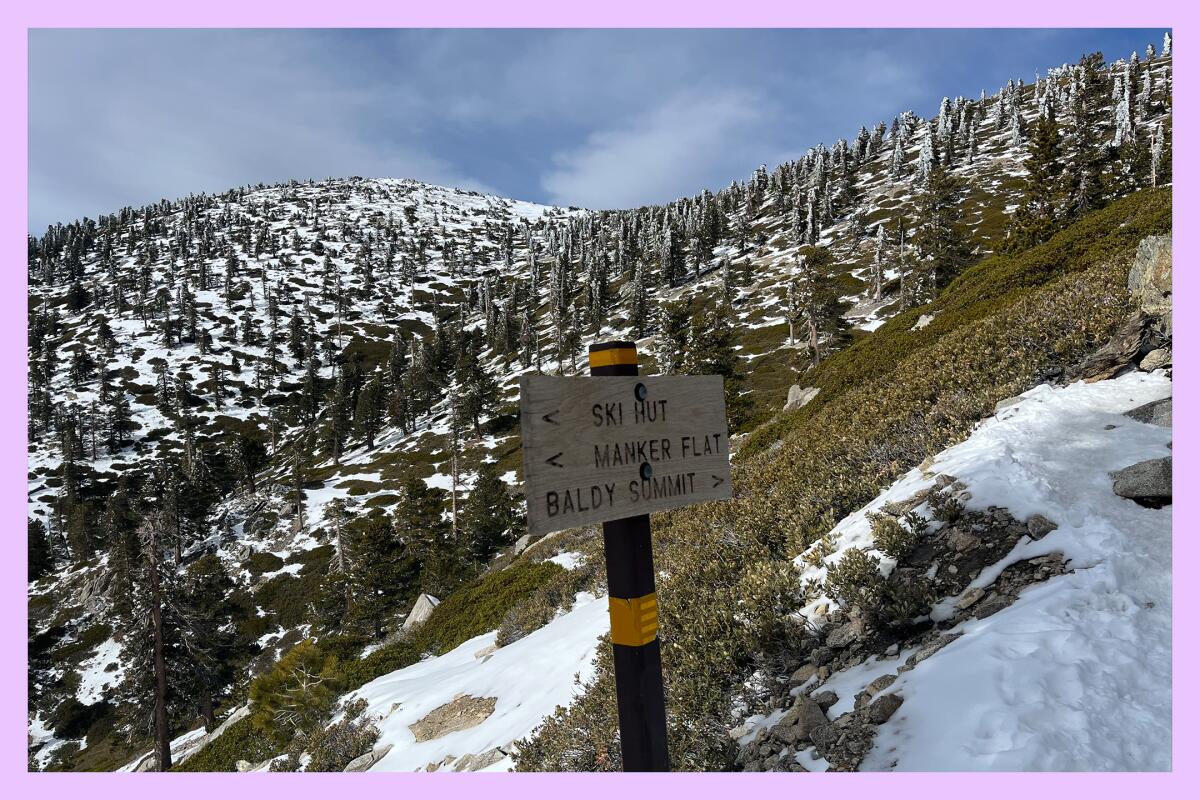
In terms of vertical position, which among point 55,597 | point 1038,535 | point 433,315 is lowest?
point 55,597

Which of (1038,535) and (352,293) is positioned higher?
(352,293)

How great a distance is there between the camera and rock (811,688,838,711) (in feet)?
14.0

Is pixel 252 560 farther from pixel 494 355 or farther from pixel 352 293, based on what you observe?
pixel 352 293

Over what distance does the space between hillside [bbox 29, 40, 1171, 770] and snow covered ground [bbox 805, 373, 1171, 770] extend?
1577mm

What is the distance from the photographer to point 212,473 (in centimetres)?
7581

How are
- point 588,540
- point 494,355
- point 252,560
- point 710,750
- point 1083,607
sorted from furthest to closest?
point 494,355 < point 252,560 < point 588,540 < point 710,750 < point 1083,607

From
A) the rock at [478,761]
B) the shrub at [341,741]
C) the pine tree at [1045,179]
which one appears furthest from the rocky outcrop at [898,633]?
the pine tree at [1045,179]

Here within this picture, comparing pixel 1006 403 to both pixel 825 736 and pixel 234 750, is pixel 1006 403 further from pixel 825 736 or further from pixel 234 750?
pixel 234 750

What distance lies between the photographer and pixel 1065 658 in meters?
3.57

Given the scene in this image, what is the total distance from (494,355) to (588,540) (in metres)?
100

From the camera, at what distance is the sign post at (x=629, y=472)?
99.5 inches

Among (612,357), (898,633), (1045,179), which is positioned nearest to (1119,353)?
(898,633)

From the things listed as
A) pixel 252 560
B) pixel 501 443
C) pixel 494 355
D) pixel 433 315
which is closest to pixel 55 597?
pixel 252 560

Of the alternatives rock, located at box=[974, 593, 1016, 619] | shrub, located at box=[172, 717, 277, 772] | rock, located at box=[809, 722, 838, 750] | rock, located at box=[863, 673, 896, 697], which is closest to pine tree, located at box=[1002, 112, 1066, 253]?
rock, located at box=[974, 593, 1016, 619]
